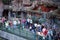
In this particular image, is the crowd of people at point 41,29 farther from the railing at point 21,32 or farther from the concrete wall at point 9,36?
the concrete wall at point 9,36

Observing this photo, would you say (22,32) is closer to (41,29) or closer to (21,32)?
(21,32)

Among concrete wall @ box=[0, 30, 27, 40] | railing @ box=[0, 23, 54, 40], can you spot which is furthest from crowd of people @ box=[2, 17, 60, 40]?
concrete wall @ box=[0, 30, 27, 40]

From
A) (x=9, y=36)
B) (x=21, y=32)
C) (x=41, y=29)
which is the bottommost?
(x=9, y=36)

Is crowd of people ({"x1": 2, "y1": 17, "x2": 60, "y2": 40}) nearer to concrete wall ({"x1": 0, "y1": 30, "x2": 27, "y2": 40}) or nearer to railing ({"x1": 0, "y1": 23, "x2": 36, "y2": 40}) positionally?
railing ({"x1": 0, "y1": 23, "x2": 36, "y2": 40})

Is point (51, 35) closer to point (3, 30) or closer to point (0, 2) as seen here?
point (3, 30)

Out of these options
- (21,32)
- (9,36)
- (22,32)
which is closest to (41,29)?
(22,32)

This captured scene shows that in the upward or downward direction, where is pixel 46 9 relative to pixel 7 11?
upward

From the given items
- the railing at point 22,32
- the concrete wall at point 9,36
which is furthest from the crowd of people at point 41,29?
the concrete wall at point 9,36

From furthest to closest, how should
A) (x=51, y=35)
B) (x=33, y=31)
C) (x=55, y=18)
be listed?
(x=55, y=18), (x=33, y=31), (x=51, y=35)

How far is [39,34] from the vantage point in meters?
21.7

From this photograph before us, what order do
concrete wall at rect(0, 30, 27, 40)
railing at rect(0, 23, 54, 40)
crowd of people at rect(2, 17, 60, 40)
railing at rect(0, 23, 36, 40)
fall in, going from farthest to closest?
concrete wall at rect(0, 30, 27, 40) < railing at rect(0, 23, 36, 40) < railing at rect(0, 23, 54, 40) < crowd of people at rect(2, 17, 60, 40)

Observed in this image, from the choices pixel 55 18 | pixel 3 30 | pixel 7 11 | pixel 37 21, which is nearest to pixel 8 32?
pixel 3 30

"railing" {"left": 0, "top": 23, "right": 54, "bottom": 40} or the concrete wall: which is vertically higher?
"railing" {"left": 0, "top": 23, "right": 54, "bottom": 40}

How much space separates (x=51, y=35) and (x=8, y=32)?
24.8 feet
